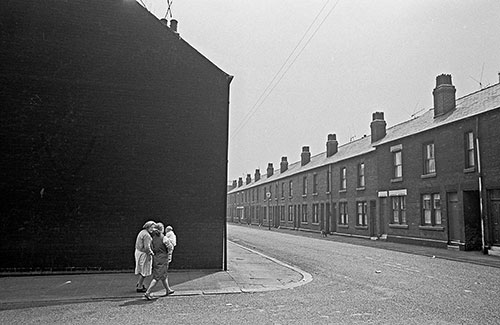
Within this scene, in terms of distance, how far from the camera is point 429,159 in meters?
25.8

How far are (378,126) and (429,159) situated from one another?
29.8 ft

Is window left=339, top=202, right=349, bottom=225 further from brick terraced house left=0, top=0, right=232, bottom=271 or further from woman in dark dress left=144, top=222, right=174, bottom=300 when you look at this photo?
woman in dark dress left=144, top=222, right=174, bottom=300

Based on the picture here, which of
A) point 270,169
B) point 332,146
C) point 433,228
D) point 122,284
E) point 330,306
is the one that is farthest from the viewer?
point 270,169

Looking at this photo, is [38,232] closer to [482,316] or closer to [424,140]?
[482,316]

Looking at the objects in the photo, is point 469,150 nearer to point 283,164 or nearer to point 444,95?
point 444,95

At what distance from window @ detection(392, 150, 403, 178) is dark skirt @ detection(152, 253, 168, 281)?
20.8 m

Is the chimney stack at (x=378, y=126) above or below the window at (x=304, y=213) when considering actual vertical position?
above

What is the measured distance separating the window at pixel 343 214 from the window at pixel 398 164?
836 centimetres

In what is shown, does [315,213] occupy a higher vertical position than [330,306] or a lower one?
higher

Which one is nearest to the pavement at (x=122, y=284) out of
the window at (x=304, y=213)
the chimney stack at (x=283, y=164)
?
the window at (x=304, y=213)

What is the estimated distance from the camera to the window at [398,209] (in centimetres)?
2797

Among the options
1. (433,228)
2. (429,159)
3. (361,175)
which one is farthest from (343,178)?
(433,228)

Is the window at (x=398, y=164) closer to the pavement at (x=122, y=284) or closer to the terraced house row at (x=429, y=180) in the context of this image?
the terraced house row at (x=429, y=180)

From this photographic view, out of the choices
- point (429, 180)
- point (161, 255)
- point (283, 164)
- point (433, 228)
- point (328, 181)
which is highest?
point (283, 164)
